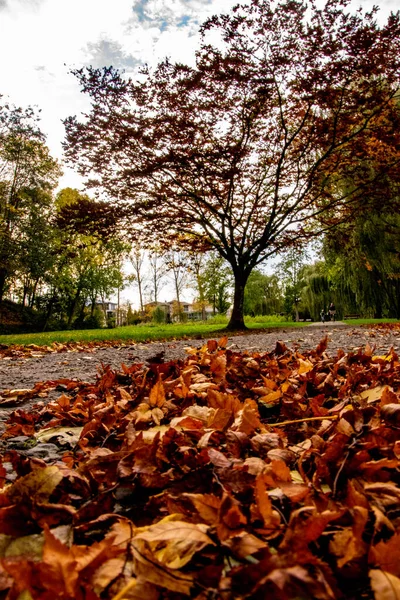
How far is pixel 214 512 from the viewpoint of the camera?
0.66m

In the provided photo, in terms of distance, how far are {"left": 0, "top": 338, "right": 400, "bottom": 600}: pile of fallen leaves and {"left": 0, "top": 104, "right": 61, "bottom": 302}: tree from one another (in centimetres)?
2112

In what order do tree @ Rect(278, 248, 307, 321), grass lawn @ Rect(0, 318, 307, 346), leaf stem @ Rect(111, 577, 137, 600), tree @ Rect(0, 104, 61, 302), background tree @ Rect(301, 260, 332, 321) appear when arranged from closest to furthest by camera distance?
1. leaf stem @ Rect(111, 577, 137, 600)
2. grass lawn @ Rect(0, 318, 307, 346)
3. tree @ Rect(0, 104, 61, 302)
4. background tree @ Rect(301, 260, 332, 321)
5. tree @ Rect(278, 248, 307, 321)

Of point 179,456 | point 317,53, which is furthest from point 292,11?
point 179,456

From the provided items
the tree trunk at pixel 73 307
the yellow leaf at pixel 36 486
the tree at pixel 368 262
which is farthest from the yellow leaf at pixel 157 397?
the tree trunk at pixel 73 307

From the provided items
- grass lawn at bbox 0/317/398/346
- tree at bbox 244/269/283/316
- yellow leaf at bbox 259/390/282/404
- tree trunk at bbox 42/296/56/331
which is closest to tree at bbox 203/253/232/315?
tree at bbox 244/269/283/316

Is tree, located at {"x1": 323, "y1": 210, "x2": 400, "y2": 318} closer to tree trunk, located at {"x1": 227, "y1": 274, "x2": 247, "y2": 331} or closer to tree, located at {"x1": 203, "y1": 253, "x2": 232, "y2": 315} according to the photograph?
tree trunk, located at {"x1": 227, "y1": 274, "x2": 247, "y2": 331}

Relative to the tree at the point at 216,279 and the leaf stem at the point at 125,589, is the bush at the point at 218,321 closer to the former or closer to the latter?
the tree at the point at 216,279

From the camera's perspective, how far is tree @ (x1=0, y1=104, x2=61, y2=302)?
19453 millimetres

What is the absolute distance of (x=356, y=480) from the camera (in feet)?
2.57

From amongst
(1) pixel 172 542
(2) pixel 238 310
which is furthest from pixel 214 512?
(2) pixel 238 310

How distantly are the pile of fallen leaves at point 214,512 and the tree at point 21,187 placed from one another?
69.3 feet

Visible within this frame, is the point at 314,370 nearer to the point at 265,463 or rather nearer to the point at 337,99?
the point at 265,463

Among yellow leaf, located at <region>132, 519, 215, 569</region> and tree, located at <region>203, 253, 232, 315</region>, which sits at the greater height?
tree, located at <region>203, 253, 232, 315</region>

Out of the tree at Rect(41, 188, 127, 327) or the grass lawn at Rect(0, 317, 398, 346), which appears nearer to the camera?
the grass lawn at Rect(0, 317, 398, 346)
